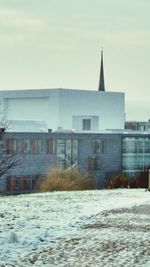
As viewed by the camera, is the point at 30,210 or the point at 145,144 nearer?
the point at 30,210

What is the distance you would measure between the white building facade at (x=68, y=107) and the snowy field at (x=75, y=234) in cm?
9728

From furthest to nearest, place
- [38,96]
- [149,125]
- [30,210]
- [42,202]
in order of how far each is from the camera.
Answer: [149,125] → [38,96] → [42,202] → [30,210]

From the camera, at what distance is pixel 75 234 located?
16.9 metres

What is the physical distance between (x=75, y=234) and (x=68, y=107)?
361 feet

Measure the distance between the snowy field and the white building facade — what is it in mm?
97279

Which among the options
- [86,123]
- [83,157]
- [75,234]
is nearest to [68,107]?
[86,123]

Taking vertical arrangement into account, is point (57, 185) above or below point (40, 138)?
below

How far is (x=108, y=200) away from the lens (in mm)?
26734

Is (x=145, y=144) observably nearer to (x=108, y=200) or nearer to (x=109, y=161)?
(x=109, y=161)

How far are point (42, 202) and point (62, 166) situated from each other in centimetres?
6518

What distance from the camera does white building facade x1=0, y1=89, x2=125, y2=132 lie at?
12569 cm

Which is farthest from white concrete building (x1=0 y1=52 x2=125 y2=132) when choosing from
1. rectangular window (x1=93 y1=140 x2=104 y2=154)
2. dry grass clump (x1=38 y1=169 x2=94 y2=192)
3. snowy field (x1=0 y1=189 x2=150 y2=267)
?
snowy field (x1=0 y1=189 x2=150 y2=267)

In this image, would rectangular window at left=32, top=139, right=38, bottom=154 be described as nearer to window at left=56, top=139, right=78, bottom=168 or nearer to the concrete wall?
the concrete wall

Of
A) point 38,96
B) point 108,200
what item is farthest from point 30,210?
point 38,96
